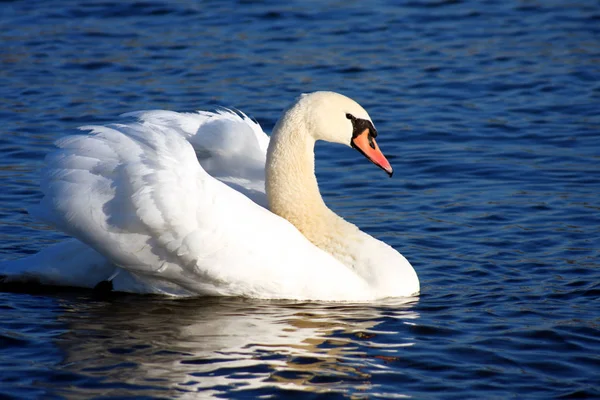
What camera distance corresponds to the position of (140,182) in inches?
311

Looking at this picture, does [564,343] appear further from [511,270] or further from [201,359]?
[201,359]

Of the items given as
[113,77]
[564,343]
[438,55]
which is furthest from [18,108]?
[564,343]

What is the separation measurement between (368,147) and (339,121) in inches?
12.4

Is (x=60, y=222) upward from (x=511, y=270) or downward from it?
upward

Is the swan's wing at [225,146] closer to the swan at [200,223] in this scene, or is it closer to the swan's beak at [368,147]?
the swan at [200,223]

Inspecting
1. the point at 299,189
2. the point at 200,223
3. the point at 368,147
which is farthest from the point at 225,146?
the point at 200,223

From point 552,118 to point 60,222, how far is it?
23.3ft

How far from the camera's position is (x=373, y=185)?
1155cm

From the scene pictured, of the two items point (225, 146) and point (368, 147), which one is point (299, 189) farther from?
point (225, 146)

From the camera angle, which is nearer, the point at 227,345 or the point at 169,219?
the point at 227,345

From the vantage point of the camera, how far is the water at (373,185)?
708cm

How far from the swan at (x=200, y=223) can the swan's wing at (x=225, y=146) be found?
11 cm

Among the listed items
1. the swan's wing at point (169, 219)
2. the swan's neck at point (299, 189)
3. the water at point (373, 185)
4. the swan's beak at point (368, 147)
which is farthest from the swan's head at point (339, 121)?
the water at point (373, 185)

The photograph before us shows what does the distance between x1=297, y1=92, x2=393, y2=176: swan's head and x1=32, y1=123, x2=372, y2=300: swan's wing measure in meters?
0.79
